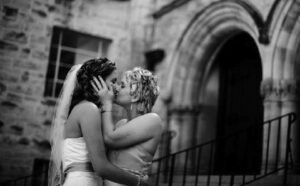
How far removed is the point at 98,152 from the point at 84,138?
144 mm

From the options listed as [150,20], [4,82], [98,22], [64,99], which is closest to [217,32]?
[150,20]

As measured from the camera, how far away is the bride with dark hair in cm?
273

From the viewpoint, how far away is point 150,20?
10.8 m

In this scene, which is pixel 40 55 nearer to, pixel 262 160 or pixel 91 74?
pixel 262 160

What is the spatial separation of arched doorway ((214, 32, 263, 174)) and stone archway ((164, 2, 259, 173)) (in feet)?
0.86

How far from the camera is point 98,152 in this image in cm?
272

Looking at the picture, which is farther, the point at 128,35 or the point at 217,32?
the point at 128,35

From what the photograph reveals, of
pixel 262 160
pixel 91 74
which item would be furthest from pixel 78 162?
pixel 262 160

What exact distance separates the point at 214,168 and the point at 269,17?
143 inches

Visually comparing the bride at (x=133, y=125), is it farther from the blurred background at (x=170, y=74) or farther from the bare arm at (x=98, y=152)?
the blurred background at (x=170, y=74)

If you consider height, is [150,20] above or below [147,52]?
above

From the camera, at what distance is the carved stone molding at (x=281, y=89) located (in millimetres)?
6973

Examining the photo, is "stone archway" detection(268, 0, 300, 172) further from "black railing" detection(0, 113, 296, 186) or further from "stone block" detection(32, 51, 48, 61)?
"stone block" detection(32, 51, 48, 61)

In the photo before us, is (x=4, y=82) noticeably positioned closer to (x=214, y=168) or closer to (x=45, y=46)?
(x=45, y=46)
